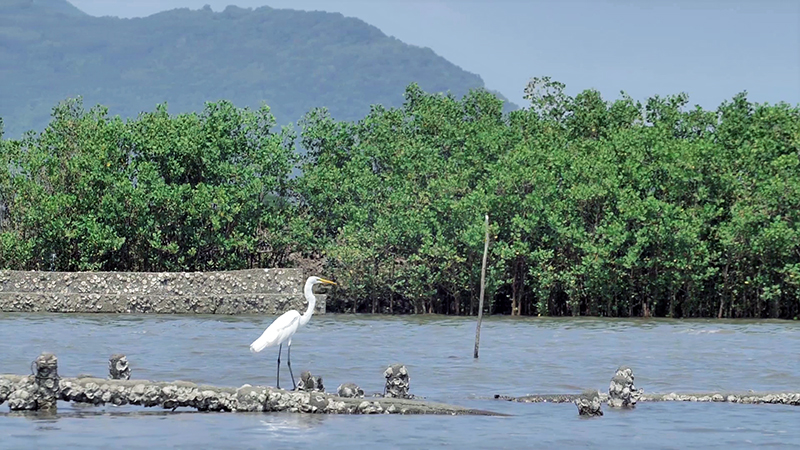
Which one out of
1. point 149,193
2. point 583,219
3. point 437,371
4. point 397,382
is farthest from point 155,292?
point 397,382

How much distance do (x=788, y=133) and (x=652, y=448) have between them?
35.9 metres

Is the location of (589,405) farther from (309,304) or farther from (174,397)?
(174,397)

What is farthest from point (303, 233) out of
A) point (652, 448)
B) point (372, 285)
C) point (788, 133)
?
point (652, 448)

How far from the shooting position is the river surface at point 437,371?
52.6 feet

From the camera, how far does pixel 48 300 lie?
45.2 m

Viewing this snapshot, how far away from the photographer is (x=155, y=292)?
1815 inches

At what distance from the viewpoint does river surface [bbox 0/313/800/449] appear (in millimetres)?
16031

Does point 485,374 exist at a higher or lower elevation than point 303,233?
lower

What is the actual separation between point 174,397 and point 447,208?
3264 cm

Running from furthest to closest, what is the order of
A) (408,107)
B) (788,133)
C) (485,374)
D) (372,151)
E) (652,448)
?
(408,107) < (372,151) < (788,133) < (485,374) < (652,448)

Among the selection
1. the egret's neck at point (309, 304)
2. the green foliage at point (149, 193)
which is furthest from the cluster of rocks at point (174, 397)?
the green foliage at point (149, 193)

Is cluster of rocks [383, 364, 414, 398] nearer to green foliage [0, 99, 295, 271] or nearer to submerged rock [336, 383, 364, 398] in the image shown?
submerged rock [336, 383, 364, 398]

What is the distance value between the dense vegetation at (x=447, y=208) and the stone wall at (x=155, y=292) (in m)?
2.63

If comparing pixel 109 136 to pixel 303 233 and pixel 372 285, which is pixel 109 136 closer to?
pixel 303 233
